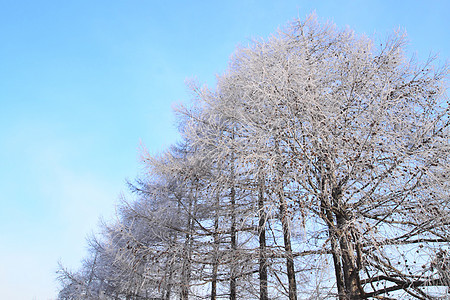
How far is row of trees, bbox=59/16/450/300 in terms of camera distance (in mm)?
3111

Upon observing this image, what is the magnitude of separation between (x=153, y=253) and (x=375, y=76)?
4848 mm

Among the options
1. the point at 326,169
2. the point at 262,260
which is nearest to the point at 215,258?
the point at 262,260

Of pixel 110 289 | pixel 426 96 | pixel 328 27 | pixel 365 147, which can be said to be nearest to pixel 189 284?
pixel 365 147

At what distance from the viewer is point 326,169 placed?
3.90 metres

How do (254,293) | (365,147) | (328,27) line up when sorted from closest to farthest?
(365,147)
(254,293)
(328,27)

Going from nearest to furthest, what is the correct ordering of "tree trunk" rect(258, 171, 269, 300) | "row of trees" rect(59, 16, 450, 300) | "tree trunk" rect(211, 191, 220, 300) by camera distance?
"row of trees" rect(59, 16, 450, 300) → "tree trunk" rect(258, 171, 269, 300) → "tree trunk" rect(211, 191, 220, 300)

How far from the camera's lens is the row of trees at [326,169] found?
10.2 ft

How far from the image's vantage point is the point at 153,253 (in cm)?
550

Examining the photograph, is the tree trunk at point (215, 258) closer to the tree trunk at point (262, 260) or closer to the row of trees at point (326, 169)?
the row of trees at point (326, 169)

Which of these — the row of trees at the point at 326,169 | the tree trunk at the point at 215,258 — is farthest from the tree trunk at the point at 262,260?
A: the tree trunk at the point at 215,258

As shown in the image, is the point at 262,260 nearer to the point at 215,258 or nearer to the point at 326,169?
the point at 215,258

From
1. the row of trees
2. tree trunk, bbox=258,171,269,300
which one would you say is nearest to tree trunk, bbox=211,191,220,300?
the row of trees

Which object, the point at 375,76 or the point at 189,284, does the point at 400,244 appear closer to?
the point at 375,76

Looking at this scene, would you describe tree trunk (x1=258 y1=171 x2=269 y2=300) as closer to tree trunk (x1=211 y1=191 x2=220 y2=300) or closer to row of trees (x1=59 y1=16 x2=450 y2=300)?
row of trees (x1=59 y1=16 x2=450 y2=300)
